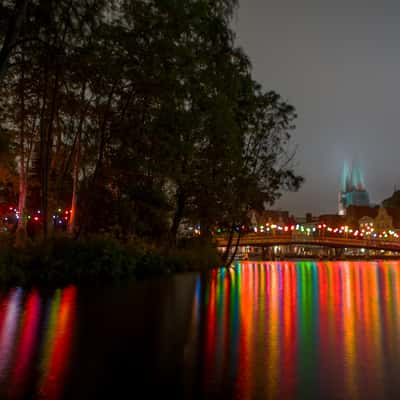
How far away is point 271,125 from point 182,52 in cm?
1339

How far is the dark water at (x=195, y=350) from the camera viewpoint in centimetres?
413

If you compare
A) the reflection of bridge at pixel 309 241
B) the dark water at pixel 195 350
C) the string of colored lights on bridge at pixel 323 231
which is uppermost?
the string of colored lights on bridge at pixel 323 231

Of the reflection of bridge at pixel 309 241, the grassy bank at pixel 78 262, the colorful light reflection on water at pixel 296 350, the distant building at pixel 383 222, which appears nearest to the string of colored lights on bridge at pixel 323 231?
the distant building at pixel 383 222

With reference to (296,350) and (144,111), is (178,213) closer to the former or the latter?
(144,111)

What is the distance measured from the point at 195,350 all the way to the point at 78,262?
1217 centimetres

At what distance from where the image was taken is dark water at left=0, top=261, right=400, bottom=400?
4.13 meters

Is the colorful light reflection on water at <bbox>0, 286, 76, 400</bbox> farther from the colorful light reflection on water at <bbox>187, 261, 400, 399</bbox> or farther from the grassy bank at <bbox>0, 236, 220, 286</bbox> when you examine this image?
the grassy bank at <bbox>0, 236, 220, 286</bbox>

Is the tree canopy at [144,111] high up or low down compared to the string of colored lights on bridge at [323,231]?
down

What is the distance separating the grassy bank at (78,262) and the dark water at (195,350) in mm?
4742

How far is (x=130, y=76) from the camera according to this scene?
1688 centimetres

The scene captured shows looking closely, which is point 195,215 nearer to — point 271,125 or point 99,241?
point 271,125

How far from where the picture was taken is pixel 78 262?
55.5 ft

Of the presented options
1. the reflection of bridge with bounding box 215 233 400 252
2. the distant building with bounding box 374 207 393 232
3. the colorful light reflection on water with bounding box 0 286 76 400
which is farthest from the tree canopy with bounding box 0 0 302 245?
the distant building with bounding box 374 207 393 232

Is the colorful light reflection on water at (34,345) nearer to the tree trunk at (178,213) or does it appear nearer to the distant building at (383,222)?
the tree trunk at (178,213)
